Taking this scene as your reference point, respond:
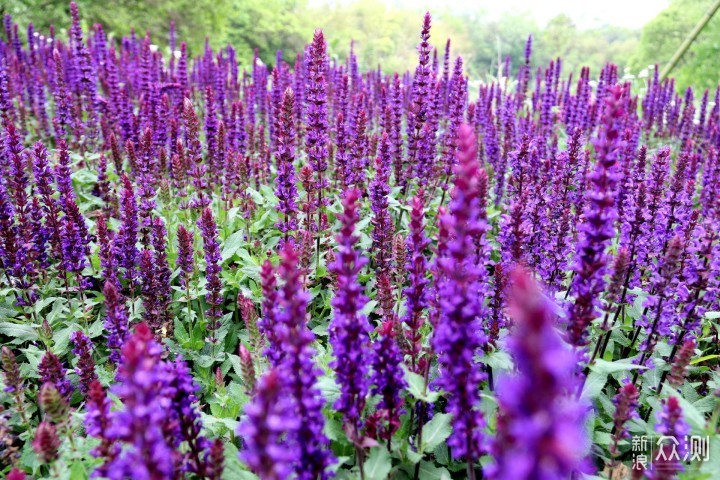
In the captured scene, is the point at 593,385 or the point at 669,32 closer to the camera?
the point at 593,385

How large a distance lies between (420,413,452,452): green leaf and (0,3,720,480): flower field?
0.02 metres

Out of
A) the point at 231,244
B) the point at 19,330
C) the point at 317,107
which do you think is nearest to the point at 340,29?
the point at 317,107

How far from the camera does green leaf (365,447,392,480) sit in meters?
3.22

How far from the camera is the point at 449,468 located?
4.07 m

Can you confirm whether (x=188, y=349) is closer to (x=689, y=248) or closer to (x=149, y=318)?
(x=149, y=318)

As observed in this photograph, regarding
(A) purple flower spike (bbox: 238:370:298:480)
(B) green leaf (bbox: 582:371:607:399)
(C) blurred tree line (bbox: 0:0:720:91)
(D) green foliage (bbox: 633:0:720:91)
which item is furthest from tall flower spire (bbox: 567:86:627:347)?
(D) green foliage (bbox: 633:0:720:91)

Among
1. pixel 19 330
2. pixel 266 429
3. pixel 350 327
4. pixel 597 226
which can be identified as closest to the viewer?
pixel 266 429

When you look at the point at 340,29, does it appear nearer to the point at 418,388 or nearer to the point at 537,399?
the point at 418,388

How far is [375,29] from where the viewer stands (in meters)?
Answer: 50.6

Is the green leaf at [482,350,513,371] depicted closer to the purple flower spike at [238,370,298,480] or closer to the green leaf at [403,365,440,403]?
the green leaf at [403,365,440,403]

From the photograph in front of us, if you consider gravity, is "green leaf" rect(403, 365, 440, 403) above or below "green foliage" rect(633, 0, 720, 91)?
below

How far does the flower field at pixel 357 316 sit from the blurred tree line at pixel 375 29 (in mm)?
11190

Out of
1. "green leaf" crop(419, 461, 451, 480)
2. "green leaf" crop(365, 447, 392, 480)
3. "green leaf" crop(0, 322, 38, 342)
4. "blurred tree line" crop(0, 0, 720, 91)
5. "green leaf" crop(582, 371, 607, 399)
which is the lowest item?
"green leaf" crop(419, 461, 451, 480)

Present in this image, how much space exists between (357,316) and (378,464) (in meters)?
1.05
